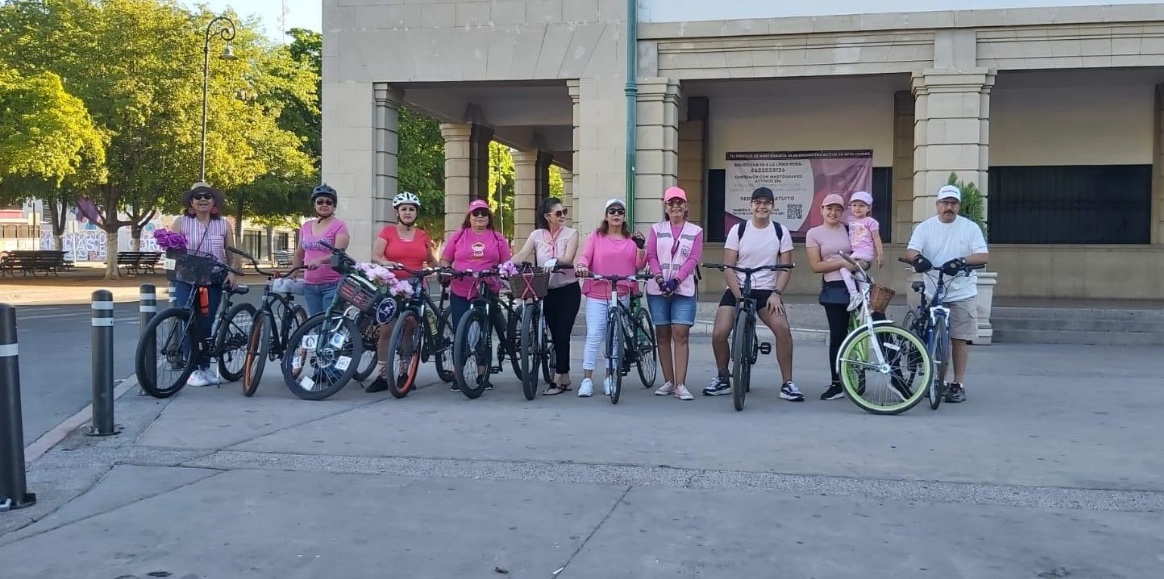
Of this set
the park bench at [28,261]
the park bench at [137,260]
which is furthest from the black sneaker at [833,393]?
the park bench at [137,260]

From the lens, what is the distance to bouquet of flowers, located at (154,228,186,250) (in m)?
8.41

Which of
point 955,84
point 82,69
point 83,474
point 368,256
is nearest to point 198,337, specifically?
point 83,474

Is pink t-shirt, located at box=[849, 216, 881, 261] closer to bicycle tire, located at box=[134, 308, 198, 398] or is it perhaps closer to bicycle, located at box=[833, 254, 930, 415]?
bicycle, located at box=[833, 254, 930, 415]

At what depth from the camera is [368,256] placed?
1517 cm

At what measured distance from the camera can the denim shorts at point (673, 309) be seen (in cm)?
819

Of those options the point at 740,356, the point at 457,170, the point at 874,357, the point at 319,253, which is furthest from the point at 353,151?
the point at 874,357

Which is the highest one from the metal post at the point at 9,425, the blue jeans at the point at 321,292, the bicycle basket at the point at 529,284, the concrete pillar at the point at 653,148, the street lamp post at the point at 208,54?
the street lamp post at the point at 208,54

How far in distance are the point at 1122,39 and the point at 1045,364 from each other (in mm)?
5432

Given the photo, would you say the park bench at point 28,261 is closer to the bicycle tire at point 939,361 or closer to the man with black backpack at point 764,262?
the man with black backpack at point 764,262

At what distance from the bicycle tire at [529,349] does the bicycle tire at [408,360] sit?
848 mm

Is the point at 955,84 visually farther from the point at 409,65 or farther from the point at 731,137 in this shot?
the point at 409,65

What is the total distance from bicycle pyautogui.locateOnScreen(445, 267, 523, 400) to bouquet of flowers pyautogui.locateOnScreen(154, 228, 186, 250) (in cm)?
227

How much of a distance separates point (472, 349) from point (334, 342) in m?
1.06

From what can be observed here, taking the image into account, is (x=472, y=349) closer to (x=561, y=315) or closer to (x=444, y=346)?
(x=444, y=346)
